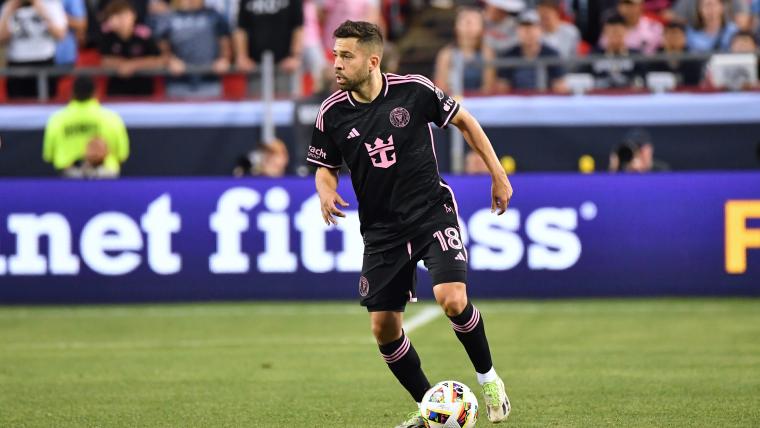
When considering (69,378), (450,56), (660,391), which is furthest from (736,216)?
(69,378)

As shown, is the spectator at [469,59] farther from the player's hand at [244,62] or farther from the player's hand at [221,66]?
the player's hand at [221,66]

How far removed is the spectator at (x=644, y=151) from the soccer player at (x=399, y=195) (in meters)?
8.54

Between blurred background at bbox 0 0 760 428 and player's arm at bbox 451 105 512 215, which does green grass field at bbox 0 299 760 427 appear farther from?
player's arm at bbox 451 105 512 215

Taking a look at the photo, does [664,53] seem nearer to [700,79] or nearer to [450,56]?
[700,79]

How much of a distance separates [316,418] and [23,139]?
10625 mm

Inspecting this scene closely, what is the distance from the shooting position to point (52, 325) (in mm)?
13430

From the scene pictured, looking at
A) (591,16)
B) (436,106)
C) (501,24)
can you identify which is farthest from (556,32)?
(436,106)

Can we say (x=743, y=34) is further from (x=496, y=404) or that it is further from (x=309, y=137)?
(x=496, y=404)

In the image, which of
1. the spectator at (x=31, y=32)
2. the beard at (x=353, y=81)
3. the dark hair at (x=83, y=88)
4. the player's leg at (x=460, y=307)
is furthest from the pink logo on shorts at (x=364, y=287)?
the spectator at (x=31, y=32)

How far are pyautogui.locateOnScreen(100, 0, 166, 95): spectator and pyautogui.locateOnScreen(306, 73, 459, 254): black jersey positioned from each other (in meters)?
10.3

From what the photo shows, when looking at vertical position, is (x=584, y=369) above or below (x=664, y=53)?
below

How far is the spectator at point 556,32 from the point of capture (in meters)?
17.6

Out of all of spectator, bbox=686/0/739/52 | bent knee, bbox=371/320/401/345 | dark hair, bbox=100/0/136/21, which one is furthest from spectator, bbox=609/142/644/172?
bent knee, bbox=371/320/401/345

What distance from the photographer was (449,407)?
7.15 meters
